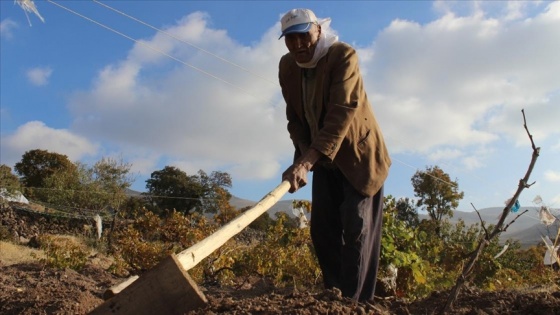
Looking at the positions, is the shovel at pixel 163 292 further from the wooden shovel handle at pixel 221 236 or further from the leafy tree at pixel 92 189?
the leafy tree at pixel 92 189

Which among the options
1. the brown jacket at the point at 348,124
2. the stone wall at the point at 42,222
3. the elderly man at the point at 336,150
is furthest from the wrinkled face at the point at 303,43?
the stone wall at the point at 42,222

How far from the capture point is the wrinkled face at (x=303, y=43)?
3332mm

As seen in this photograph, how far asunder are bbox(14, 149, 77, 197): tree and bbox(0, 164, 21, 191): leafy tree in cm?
517

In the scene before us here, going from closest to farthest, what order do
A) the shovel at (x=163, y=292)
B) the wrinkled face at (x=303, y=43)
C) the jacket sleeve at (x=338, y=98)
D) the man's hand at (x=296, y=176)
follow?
the shovel at (x=163, y=292) < the man's hand at (x=296, y=176) < the jacket sleeve at (x=338, y=98) < the wrinkled face at (x=303, y=43)

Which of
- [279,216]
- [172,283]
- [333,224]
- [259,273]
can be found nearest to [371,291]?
[333,224]

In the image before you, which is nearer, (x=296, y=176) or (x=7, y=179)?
(x=296, y=176)

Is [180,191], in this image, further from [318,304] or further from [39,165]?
Answer: [318,304]

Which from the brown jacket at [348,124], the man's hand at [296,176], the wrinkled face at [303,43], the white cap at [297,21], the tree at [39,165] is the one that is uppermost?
the tree at [39,165]

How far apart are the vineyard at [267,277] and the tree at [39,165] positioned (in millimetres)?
30538

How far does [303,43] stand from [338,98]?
15.5 inches

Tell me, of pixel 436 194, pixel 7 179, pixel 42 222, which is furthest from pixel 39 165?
pixel 436 194

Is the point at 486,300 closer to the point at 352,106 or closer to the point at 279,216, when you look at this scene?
the point at 352,106

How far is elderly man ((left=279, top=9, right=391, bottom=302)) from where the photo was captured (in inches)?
127

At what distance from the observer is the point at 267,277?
7.72 m
